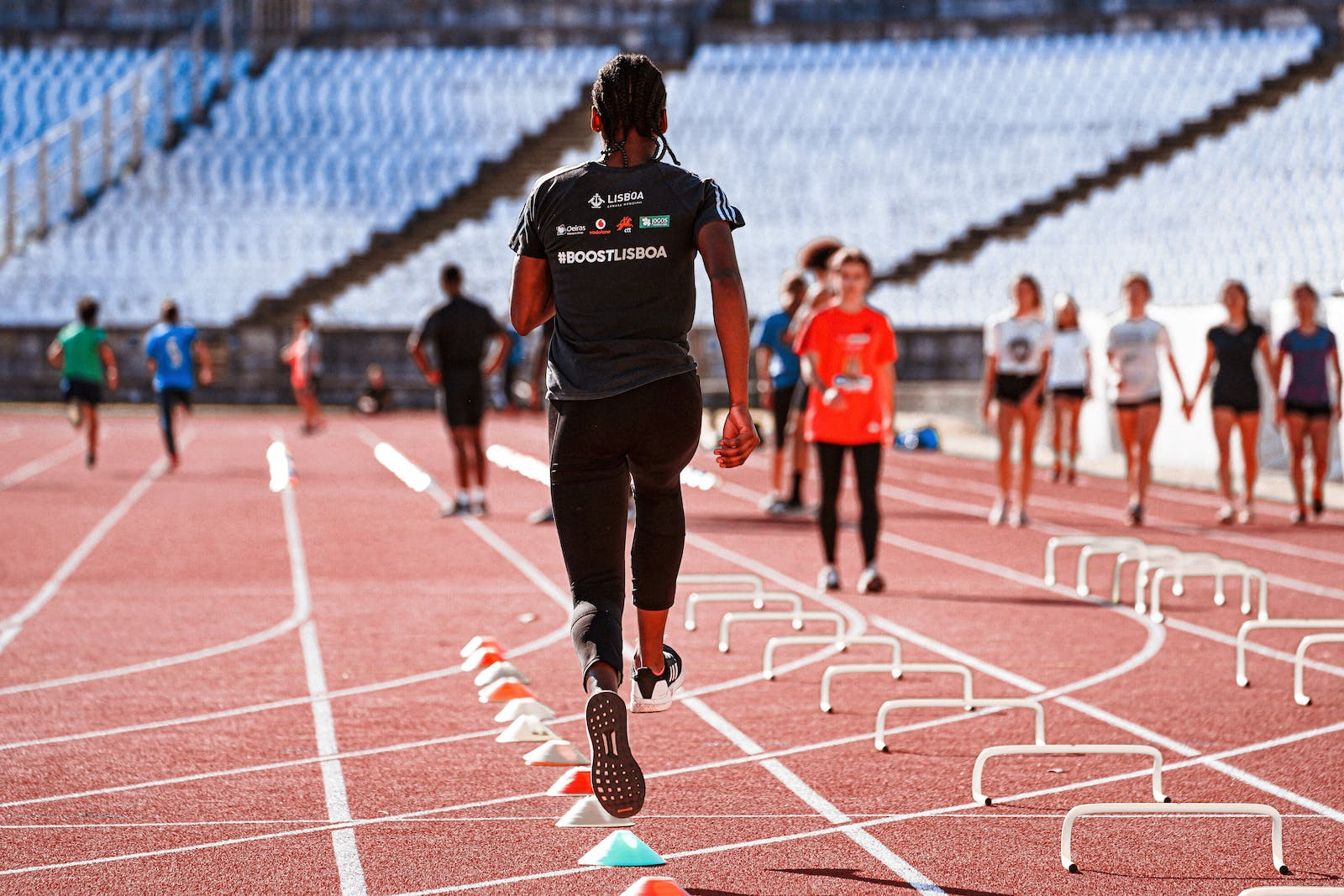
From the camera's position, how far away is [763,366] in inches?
556

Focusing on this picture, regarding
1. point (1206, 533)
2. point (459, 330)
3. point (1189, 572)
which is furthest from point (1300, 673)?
point (459, 330)

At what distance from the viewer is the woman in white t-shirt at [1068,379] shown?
18.1 metres

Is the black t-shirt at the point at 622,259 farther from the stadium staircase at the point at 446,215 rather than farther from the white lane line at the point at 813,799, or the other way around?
the stadium staircase at the point at 446,215

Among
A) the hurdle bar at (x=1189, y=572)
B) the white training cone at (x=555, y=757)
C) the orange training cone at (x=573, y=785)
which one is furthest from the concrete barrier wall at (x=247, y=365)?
the orange training cone at (x=573, y=785)

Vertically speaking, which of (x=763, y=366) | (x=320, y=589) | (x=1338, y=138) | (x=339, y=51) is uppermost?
(x=339, y=51)

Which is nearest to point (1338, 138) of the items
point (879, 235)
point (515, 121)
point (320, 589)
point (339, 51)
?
point (879, 235)

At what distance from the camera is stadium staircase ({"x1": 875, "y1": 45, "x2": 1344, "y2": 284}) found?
34062mm

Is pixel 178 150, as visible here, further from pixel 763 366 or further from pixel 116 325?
pixel 763 366

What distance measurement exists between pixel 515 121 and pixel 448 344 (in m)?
25.1

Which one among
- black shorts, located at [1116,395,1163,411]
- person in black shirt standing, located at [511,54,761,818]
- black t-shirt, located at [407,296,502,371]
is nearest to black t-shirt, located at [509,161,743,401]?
person in black shirt standing, located at [511,54,761,818]

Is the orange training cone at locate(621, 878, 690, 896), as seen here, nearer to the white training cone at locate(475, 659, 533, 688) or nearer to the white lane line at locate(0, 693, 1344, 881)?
the white lane line at locate(0, 693, 1344, 881)

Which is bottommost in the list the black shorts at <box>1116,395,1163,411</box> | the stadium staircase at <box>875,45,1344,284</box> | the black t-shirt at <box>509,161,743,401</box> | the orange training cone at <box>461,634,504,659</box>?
the orange training cone at <box>461,634,504,659</box>

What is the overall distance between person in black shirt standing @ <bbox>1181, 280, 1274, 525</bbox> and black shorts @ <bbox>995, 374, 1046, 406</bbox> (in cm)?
127

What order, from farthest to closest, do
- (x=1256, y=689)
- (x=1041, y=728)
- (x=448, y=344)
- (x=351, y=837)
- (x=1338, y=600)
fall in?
(x=448, y=344) → (x=1338, y=600) → (x=1256, y=689) → (x=1041, y=728) → (x=351, y=837)
